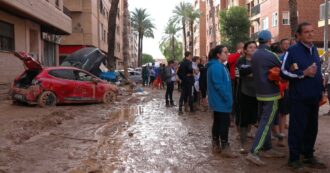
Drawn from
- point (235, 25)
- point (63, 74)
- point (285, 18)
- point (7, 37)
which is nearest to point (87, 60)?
point (63, 74)

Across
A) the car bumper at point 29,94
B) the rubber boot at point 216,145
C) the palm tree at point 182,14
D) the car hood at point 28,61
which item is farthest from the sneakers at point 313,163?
the palm tree at point 182,14

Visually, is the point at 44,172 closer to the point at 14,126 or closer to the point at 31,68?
the point at 14,126

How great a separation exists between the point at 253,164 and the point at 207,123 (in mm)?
4549

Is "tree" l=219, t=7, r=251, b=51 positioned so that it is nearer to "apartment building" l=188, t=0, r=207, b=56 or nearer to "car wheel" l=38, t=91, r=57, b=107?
"car wheel" l=38, t=91, r=57, b=107

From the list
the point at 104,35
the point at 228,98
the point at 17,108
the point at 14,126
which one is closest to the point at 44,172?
the point at 228,98

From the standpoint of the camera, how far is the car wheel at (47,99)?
46.3 feet

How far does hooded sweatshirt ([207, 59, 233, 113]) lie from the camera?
676cm

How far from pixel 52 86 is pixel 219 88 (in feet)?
29.0

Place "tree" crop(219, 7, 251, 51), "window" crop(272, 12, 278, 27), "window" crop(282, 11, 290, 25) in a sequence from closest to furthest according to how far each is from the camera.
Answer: "window" crop(282, 11, 290, 25)
"window" crop(272, 12, 278, 27)
"tree" crop(219, 7, 251, 51)

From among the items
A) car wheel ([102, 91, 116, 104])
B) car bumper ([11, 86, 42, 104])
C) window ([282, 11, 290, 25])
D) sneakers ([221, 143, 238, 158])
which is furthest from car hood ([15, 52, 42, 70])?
window ([282, 11, 290, 25])

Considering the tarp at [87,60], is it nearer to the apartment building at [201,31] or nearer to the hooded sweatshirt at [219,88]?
the hooded sweatshirt at [219,88]

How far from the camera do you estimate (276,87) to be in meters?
6.32

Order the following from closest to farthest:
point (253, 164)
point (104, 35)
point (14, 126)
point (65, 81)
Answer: point (253, 164), point (14, 126), point (65, 81), point (104, 35)

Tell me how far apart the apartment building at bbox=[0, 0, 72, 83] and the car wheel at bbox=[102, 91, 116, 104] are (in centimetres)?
475
